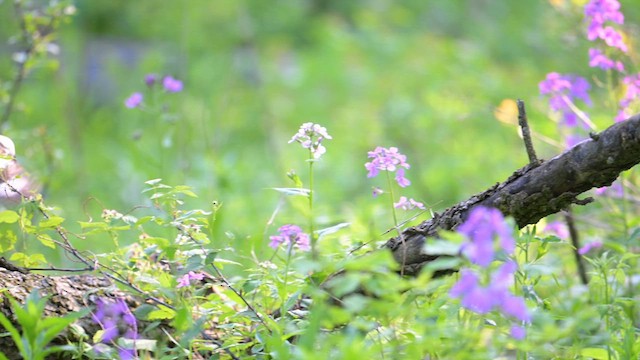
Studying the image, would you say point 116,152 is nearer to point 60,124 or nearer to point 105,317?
point 60,124

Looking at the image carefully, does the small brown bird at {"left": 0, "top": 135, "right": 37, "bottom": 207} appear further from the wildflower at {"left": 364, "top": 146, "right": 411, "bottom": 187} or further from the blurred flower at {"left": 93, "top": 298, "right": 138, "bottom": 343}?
the wildflower at {"left": 364, "top": 146, "right": 411, "bottom": 187}

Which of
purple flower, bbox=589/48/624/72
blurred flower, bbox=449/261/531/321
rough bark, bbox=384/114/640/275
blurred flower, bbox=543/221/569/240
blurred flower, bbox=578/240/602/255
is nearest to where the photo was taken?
blurred flower, bbox=449/261/531/321

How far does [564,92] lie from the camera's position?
2.04 meters

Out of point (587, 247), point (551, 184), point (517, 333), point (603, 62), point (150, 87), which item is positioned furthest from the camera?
point (150, 87)

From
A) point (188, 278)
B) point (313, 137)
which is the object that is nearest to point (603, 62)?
point (313, 137)

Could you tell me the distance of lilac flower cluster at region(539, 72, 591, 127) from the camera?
1.94m

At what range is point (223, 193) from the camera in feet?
11.9

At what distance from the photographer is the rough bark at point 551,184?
47.0 inches

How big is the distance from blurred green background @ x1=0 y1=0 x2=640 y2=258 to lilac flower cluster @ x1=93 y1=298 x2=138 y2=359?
1667 mm

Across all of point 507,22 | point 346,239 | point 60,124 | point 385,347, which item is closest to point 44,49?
point 346,239

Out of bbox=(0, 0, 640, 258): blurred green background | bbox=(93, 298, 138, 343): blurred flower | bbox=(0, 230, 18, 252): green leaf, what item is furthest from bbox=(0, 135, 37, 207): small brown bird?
bbox=(0, 0, 640, 258): blurred green background

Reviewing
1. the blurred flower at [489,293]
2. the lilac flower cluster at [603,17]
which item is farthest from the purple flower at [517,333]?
the lilac flower cluster at [603,17]

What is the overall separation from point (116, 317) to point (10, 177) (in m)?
0.31

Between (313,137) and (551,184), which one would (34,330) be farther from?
(551,184)
